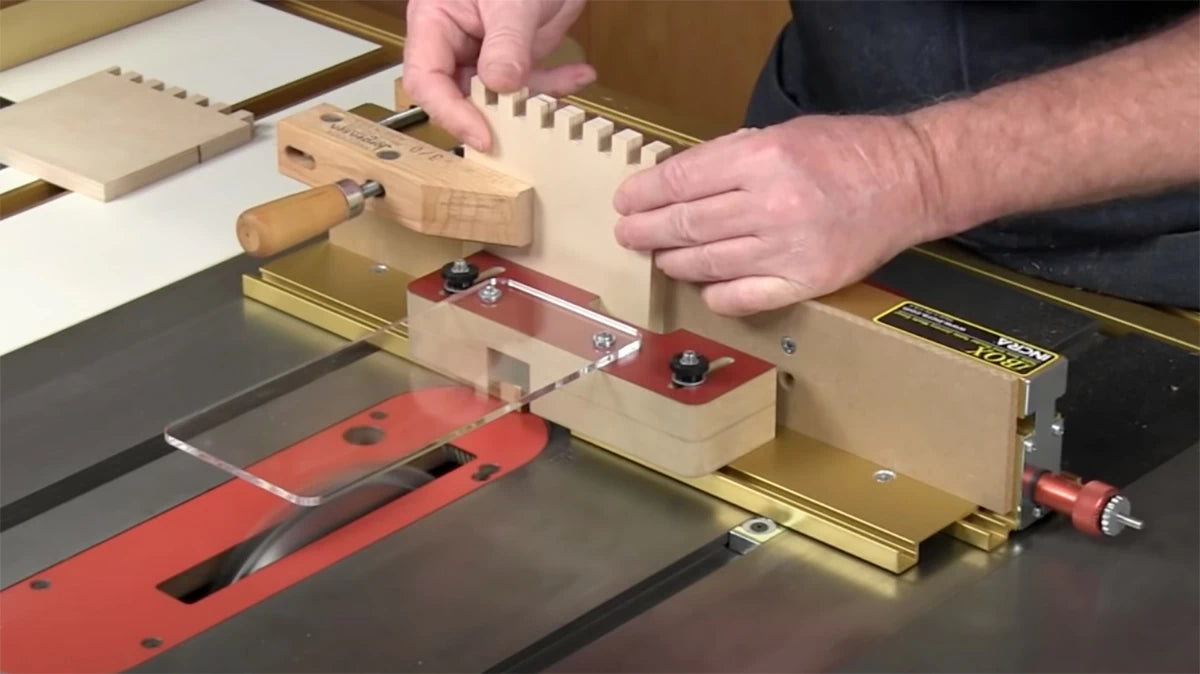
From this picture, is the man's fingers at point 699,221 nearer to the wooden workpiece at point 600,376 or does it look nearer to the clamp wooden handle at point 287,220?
the wooden workpiece at point 600,376

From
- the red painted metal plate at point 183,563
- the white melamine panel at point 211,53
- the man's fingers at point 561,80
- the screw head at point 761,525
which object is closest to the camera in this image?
the red painted metal plate at point 183,563

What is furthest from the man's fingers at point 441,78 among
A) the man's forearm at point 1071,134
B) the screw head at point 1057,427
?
the screw head at point 1057,427

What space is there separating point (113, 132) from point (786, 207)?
2.42 ft

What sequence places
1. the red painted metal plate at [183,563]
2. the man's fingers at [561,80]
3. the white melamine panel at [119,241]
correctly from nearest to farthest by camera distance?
the red painted metal plate at [183,563], the white melamine panel at [119,241], the man's fingers at [561,80]

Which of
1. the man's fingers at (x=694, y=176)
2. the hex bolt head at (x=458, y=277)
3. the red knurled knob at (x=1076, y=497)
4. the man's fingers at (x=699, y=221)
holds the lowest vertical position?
the red knurled knob at (x=1076, y=497)

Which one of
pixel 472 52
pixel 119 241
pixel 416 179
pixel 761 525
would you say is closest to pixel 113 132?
pixel 119 241

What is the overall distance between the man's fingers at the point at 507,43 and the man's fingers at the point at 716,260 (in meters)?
0.20

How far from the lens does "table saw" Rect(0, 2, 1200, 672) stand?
3.71 ft

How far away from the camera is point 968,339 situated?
1.22m

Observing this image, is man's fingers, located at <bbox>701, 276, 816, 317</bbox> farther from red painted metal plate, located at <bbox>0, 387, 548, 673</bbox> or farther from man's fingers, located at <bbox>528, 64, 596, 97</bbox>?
man's fingers, located at <bbox>528, 64, 596, 97</bbox>

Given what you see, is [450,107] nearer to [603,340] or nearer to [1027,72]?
[603,340]

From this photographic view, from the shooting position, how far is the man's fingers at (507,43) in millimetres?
1433

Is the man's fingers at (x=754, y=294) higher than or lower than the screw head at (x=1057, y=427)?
higher

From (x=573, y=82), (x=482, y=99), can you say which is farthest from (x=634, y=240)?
(x=573, y=82)
